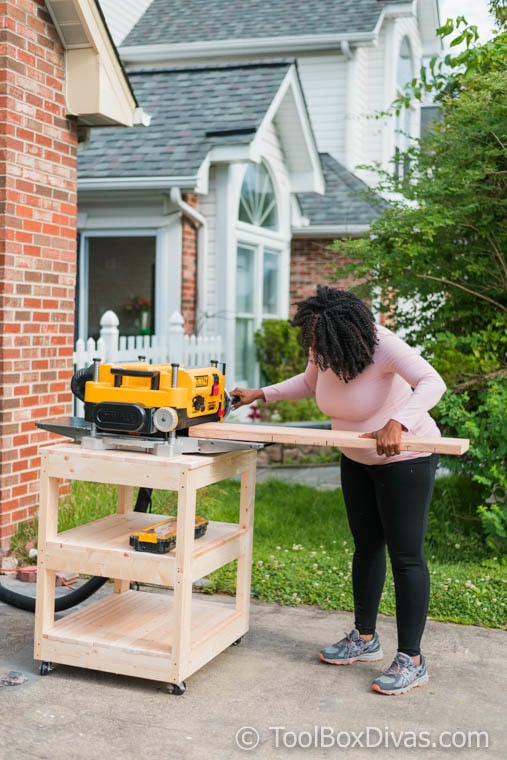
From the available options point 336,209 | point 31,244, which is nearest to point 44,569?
point 31,244

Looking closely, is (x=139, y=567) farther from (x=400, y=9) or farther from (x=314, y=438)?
(x=400, y=9)

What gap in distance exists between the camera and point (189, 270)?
11422mm

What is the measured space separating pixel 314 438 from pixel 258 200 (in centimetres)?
921

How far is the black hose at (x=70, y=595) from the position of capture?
4.96m

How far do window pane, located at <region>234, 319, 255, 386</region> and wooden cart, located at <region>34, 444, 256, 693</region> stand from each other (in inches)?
307

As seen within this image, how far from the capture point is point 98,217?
11312 mm

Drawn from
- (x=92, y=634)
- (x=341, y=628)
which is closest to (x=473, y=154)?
(x=341, y=628)

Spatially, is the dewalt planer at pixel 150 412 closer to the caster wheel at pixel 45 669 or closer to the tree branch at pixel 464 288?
the caster wheel at pixel 45 669

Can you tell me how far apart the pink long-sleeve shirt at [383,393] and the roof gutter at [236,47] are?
40.6 feet

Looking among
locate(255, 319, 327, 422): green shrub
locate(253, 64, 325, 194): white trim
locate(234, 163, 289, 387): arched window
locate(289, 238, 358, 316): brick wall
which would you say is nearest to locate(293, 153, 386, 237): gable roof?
locate(289, 238, 358, 316): brick wall

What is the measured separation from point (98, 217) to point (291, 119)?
10.4 feet

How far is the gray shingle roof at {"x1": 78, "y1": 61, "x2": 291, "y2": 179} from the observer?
10.8 metres

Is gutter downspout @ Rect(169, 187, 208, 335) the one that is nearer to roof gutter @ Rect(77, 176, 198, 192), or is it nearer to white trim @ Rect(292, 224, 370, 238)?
roof gutter @ Rect(77, 176, 198, 192)

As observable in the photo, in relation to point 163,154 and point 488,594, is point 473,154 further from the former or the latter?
point 163,154
